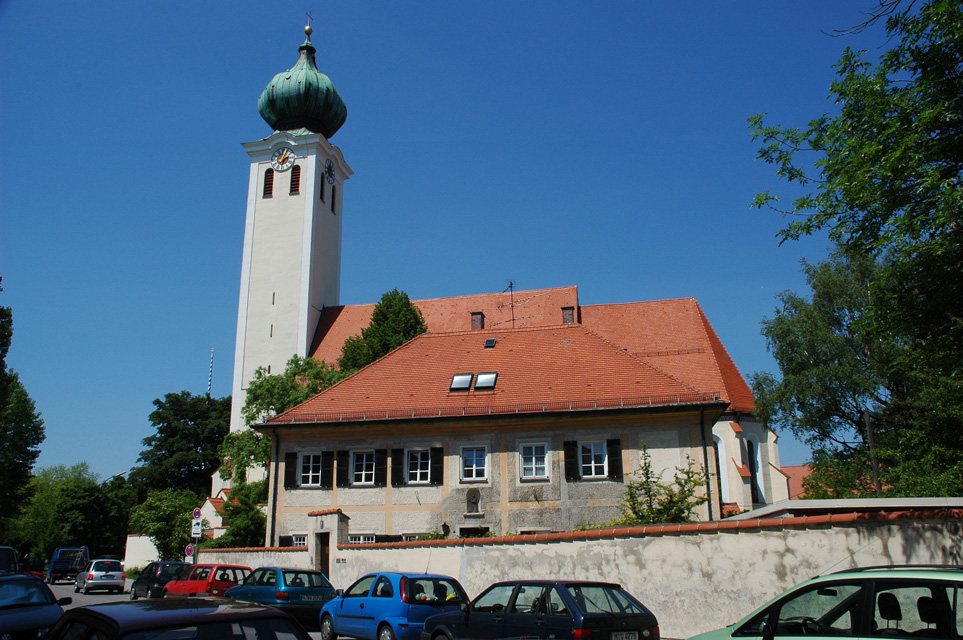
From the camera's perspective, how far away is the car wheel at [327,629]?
49.6ft

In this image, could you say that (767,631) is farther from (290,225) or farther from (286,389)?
(290,225)

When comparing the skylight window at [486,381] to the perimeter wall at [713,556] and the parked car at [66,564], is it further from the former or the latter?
the parked car at [66,564]

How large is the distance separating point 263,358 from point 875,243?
39634 mm

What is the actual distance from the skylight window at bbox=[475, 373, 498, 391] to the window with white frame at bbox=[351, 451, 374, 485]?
13.8 feet

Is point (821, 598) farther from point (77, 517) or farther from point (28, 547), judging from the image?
point (28, 547)

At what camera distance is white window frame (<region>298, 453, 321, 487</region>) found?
26312 mm

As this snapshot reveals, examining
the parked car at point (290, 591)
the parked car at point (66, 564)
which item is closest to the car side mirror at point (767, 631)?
the parked car at point (290, 591)

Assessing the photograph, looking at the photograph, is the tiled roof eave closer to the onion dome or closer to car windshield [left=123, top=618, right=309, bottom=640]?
car windshield [left=123, top=618, right=309, bottom=640]

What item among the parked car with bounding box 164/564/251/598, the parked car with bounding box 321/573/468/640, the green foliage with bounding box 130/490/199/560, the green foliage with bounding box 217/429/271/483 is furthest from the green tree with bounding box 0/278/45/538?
the parked car with bounding box 321/573/468/640

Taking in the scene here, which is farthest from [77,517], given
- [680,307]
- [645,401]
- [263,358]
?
[645,401]

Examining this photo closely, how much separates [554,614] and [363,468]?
16.8 meters

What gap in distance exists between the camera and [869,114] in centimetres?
1206

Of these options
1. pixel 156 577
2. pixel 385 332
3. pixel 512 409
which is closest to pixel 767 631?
pixel 512 409

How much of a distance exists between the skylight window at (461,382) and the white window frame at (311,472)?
16.8 ft
